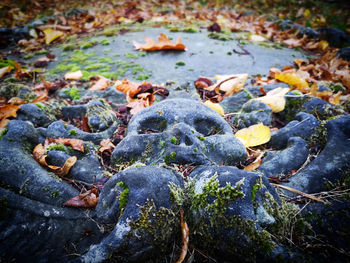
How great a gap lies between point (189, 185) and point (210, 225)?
0.96 ft

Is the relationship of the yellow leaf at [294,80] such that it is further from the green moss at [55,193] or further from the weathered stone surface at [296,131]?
the green moss at [55,193]

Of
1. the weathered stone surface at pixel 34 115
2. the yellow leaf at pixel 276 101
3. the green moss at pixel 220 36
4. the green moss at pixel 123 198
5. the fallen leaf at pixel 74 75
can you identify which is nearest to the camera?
the green moss at pixel 123 198

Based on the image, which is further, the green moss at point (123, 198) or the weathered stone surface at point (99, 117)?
the weathered stone surface at point (99, 117)

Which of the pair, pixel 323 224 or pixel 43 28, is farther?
pixel 43 28

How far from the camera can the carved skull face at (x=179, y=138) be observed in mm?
1621

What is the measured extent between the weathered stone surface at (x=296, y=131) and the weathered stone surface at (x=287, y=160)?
0.17 meters

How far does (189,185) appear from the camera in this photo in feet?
4.47

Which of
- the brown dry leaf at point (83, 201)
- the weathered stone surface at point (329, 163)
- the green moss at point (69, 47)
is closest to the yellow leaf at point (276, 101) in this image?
the weathered stone surface at point (329, 163)

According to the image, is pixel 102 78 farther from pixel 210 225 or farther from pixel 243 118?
pixel 210 225

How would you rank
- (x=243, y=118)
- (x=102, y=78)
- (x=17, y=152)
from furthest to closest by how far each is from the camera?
(x=102, y=78)
(x=243, y=118)
(x=17, y=152)

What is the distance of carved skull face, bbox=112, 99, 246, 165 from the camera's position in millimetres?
1621

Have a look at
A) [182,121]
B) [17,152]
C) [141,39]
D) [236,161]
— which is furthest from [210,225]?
[141,39]

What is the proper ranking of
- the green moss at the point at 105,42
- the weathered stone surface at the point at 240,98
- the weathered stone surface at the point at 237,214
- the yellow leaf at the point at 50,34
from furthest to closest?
the yellow leaf at the point at 50,34
the green moss at the point at 105,42
the weathered stone surface at the point at 240,98
the weathered stone surface at the point at 237,214

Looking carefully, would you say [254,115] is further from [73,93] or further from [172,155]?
[73,93]
